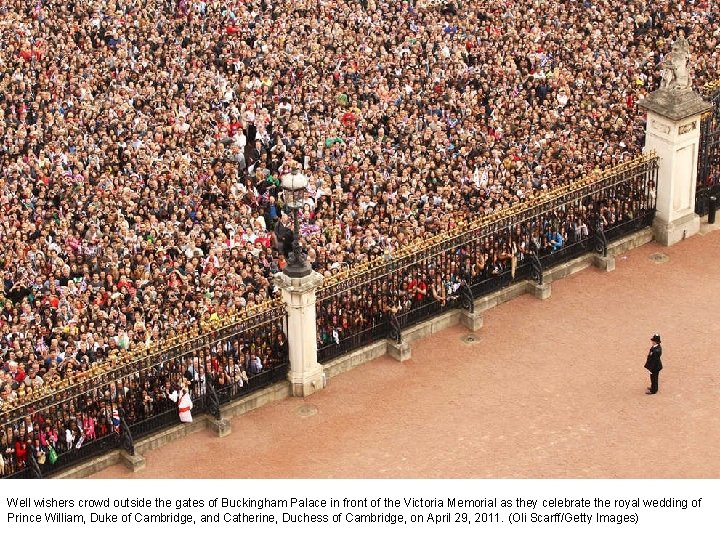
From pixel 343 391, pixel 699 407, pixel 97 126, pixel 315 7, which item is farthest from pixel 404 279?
pixel 315 7

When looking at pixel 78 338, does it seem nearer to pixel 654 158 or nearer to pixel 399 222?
pixel 399 222

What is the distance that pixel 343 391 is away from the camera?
152ft

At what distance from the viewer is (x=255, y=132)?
5628 centimetres

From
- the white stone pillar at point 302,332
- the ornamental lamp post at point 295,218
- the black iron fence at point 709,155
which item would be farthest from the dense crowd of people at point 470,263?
the black iron fence at point 709,155

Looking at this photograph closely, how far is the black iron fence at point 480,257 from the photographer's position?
154 ft

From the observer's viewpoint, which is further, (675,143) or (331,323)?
(675,143)

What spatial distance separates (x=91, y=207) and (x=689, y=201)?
16.7 metres

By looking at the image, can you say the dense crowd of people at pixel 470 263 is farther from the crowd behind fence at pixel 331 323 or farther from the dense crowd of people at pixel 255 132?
the dense crowd of people at pixel 255 132

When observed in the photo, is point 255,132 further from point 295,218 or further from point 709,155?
point 709,155

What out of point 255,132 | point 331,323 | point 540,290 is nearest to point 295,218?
point 331,323

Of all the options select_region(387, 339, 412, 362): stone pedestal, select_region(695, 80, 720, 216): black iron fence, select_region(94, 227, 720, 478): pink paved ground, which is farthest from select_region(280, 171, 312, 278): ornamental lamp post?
select_region(695, 80, 720, 216): black iron fence

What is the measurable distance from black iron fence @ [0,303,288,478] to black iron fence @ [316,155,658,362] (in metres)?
1.90

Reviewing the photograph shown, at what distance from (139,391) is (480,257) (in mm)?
10398

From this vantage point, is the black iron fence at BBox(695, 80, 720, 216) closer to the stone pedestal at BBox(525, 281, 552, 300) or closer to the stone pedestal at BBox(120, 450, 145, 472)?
the stone pedestal at BBox(525, 281, 552, 300)
